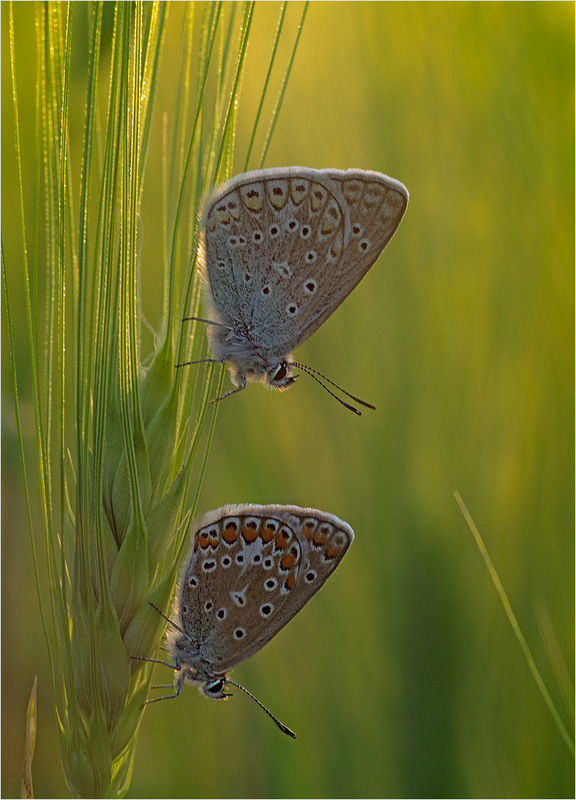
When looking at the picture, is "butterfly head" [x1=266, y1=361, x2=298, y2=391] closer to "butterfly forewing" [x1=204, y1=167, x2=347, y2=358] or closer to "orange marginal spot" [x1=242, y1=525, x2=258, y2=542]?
"butterfly forewing" [x1=204, y1=167, x2=347, y2=358]

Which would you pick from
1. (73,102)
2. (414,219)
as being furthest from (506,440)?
(73,102)

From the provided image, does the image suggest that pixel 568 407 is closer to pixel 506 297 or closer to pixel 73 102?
pixel 506 297

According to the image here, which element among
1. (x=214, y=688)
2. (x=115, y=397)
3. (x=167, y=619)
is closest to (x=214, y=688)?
(x=214, y=688)

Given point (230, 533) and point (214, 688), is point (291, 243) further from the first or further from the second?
point (214, 688)

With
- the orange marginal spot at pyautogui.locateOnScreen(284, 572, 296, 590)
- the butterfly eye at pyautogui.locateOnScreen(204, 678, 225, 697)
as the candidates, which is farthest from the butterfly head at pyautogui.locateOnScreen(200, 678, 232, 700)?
the orange marginal spot at pyautogui.locateOnScreen(284, 572, 296, 590)

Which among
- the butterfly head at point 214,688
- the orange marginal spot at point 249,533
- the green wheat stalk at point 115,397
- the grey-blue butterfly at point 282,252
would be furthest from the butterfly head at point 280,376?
the butterfly head at point 214,688

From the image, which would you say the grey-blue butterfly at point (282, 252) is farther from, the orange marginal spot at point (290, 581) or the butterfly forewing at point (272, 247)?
the orange marginal spot at point (290, 581)
